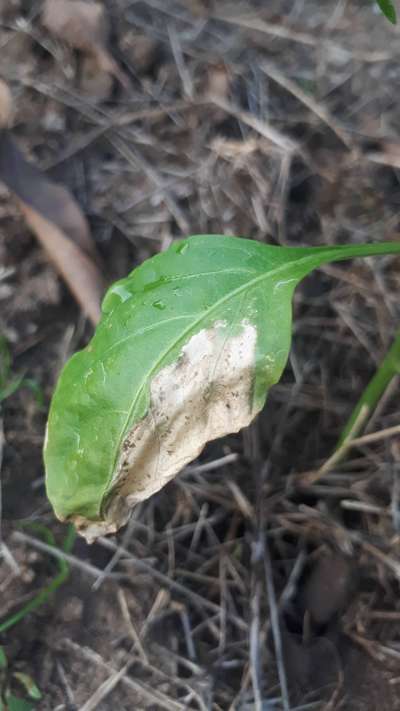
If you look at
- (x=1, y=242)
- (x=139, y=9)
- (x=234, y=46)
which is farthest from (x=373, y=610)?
(x=139, y=9)

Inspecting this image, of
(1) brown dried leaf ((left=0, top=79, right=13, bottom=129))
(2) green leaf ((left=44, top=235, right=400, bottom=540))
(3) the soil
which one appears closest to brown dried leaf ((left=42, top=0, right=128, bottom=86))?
(3) the soil

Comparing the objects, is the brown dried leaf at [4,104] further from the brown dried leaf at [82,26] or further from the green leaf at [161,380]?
the green leaf at [161,380]

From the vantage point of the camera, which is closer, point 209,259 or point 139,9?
point 209,259

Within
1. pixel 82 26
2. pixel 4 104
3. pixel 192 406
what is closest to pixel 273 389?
pixel 192 406

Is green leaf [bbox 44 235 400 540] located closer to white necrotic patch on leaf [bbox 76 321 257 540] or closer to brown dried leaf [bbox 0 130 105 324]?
white necrotic patch on leaf [bbox 76 321 257 540]

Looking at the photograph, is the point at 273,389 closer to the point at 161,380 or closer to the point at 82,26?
the point at 161,380

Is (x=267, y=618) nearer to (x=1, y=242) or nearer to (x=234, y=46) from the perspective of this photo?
(x=1, y=242)
